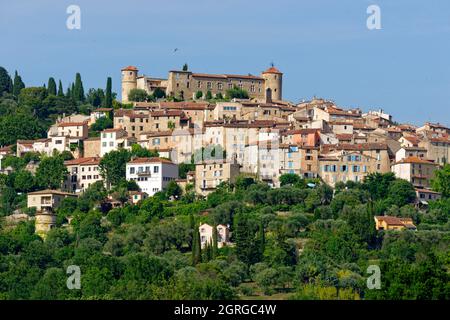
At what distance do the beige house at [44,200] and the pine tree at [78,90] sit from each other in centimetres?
2358

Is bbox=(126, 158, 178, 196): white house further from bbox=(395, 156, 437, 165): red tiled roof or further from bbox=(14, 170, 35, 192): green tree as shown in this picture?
bbox=(395, 156, 437, 165): red tiled roof

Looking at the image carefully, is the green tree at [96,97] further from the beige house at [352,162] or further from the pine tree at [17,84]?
the beige house at [352,162]

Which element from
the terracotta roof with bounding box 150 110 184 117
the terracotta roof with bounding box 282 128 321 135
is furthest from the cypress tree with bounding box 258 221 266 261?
the terracotta roof with bounding box 150 110 184 117

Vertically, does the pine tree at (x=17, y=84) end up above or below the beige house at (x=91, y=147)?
above

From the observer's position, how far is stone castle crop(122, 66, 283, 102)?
325ft

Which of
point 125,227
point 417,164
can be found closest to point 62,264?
point 125,227

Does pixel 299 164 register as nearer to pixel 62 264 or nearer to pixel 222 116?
pixel 222 116

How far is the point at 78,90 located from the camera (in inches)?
4309

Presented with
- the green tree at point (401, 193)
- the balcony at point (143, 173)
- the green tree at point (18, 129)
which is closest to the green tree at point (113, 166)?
the balcony at point (143, 173)

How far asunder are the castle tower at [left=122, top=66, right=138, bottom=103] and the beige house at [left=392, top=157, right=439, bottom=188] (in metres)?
20.3

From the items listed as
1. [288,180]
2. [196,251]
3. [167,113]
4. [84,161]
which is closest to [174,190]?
[288,180]

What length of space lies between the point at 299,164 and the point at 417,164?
18.8ft

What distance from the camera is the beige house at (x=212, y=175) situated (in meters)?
83.2

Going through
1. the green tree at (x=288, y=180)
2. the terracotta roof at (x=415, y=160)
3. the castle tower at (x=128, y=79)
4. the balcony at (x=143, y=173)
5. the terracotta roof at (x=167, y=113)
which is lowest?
the green tree at (x=288, y=180)
